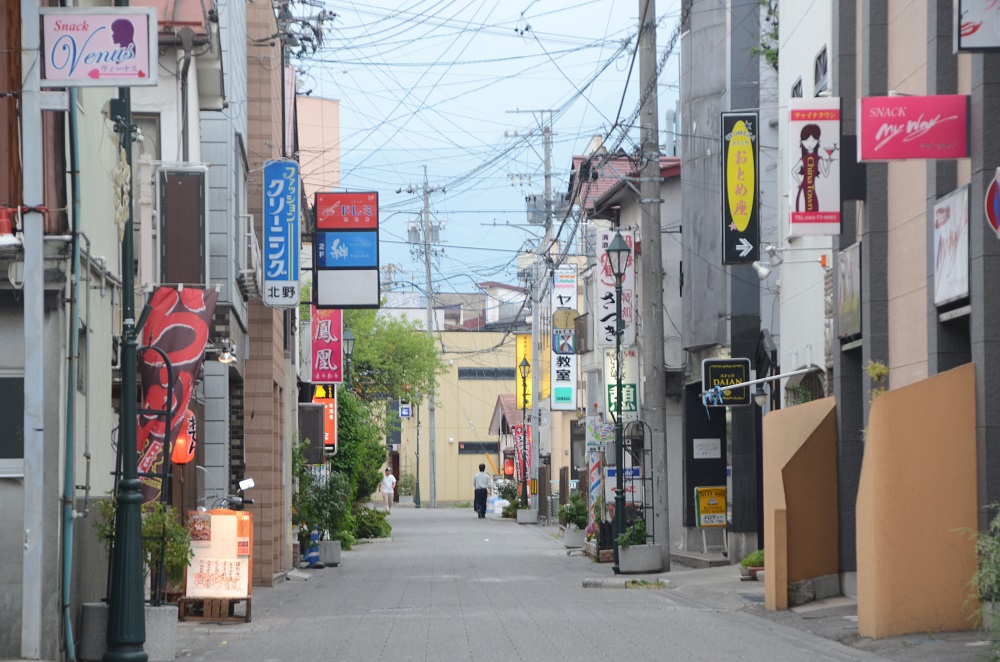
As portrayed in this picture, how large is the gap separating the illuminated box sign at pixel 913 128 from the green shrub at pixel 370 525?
32950mm

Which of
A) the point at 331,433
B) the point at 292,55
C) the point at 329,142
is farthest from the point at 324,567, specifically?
the point at 329,142

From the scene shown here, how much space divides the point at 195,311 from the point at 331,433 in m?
25.3

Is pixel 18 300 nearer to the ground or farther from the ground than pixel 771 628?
farther from the ground

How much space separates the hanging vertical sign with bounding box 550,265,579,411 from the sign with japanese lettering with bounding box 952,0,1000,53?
36.5 metres

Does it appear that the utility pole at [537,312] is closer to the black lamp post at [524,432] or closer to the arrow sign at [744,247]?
the black lamp post at [524,432]

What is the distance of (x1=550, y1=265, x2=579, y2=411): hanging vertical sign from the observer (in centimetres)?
5184

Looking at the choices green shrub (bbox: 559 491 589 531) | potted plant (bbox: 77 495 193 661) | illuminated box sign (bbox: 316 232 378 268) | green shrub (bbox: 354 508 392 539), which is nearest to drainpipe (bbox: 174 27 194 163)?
potted plant (bbox: 77 495 193 661)

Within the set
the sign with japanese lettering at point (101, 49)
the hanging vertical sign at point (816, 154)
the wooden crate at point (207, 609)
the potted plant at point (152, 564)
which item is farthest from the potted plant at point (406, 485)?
the sign with japanese lettering at point (101, 49)

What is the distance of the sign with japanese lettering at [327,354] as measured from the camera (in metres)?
40.3

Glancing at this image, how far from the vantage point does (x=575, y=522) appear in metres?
40.7

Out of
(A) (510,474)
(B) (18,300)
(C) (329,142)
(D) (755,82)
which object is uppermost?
(C) (329,142)

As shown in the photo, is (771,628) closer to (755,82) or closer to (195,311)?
(195,311)

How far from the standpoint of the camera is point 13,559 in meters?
12.4

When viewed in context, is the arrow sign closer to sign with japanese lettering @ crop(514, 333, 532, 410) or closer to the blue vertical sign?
the blue vertical sign
